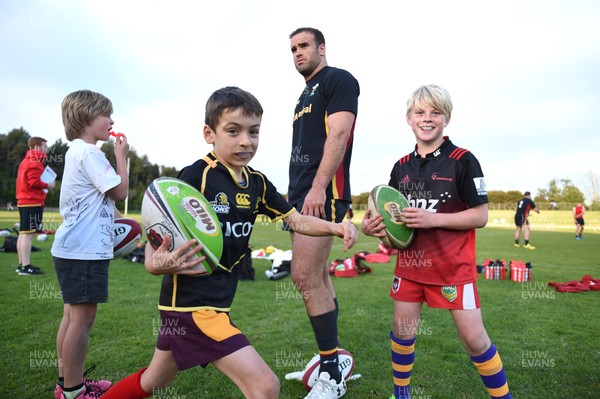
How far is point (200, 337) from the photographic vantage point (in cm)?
212

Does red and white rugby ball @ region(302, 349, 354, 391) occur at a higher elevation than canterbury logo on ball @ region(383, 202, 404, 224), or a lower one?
lower

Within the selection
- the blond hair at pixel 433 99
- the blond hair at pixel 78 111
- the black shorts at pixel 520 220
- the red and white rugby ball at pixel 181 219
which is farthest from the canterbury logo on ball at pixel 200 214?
the black shorts at pixel 520 220

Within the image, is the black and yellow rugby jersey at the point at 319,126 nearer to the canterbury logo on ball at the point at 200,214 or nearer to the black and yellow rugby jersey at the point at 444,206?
the black and yellow rugby jersey at the point at 444,206

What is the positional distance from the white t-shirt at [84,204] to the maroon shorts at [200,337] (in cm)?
130

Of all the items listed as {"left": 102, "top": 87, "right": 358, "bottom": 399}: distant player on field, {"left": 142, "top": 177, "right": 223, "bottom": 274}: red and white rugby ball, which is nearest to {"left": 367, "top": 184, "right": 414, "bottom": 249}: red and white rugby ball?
{"left": 102, "top": 87, "right": 358, "bottom": 399}: distant player on field

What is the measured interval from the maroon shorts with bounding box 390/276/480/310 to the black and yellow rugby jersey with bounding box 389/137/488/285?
0.15 ft

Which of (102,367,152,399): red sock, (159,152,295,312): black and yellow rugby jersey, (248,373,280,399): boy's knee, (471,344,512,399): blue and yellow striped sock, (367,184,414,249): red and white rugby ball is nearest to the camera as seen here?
(248,373,280,399): boy's knee

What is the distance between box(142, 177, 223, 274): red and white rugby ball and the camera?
216 cm

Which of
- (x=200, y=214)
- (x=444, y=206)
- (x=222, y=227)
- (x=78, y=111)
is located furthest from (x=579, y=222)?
(x=78, y=111)

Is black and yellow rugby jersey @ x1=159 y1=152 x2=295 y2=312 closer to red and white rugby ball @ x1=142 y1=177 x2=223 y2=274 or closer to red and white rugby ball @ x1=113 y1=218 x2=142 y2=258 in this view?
red and white rugby ball @ x1=142 y1=177 x2=223 y2=274

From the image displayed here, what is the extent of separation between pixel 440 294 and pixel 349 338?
2159 millimetres

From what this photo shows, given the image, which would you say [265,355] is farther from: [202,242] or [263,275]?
[263,275]

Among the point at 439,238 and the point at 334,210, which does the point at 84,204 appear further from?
the point at 439,238

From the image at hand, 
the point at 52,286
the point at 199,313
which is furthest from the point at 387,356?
the point at 52,286
